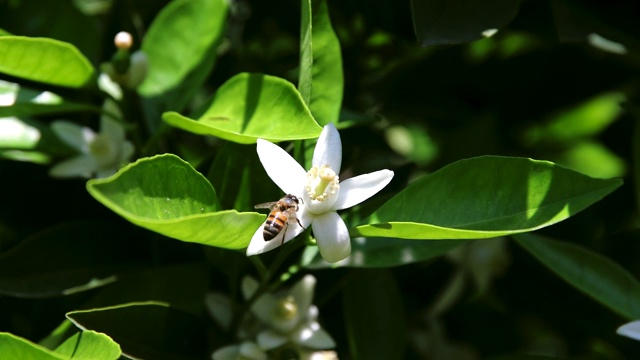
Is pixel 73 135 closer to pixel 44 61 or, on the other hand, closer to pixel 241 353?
pixel 44 61

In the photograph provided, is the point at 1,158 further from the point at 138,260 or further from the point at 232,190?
the point at 232,190

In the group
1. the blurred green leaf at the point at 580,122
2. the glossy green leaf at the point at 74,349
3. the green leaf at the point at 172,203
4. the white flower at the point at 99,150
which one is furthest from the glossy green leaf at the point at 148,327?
the blurred green leaf at the point at 580,122

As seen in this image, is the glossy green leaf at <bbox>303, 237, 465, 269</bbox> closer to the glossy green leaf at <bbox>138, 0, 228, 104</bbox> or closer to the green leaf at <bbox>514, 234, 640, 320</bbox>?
the green leaf at <bbox>514, 234, 640, 320</bbox>

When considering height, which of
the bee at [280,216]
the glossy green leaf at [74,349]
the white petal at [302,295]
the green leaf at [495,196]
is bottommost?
the white petal at [302,295]

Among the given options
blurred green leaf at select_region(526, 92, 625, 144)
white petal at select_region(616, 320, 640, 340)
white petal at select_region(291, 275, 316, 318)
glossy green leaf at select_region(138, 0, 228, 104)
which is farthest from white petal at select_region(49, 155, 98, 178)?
blurred green leaf at select_region(526, 92, 625, 144)

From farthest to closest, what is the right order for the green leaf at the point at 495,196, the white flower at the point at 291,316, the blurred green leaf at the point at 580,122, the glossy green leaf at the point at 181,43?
1. the blurred green leaf at the point at 580,122
2. the glossy green leaf at the point at 181,43
3. the white flower at the point at 291,316
4. the green leaf at the point at 495,196

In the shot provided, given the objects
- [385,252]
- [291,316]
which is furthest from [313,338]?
[385,252]

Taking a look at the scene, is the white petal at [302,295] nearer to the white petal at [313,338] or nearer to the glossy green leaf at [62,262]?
the white petal at [313,338]

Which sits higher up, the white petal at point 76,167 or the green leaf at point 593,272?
the white petal at point 76,167
